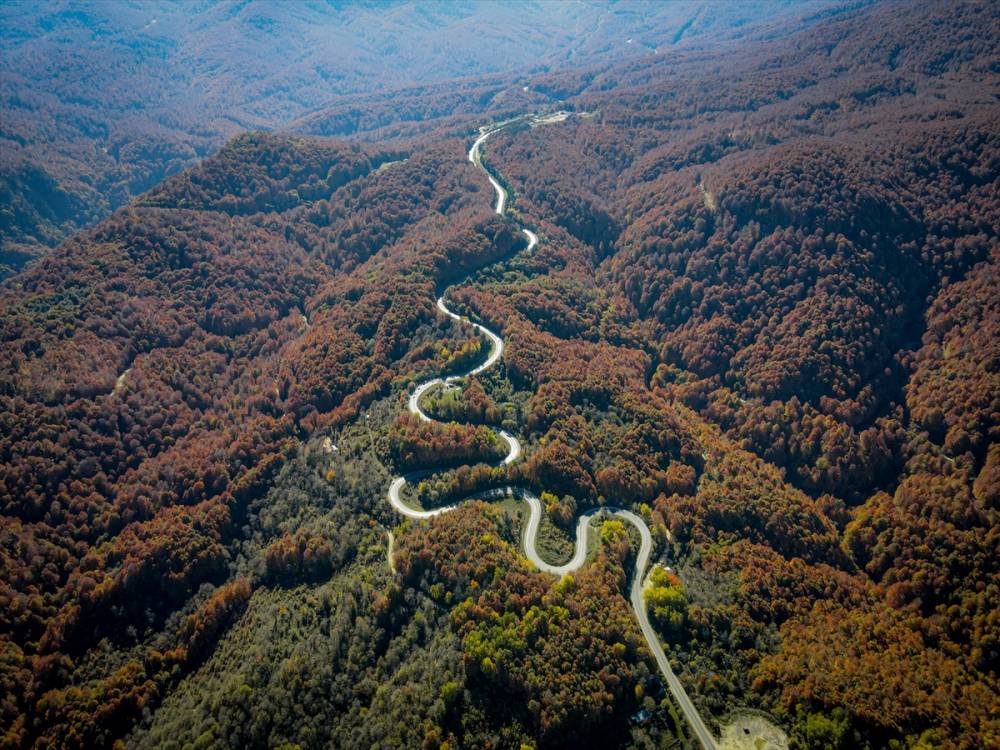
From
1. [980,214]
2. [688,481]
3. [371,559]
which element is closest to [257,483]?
A: [371,559]

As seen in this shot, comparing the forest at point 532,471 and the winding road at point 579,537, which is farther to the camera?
the forest at point 532,471

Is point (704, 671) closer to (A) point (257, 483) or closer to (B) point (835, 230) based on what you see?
(A) point (257, 483)

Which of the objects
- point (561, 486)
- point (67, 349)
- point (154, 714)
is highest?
point (67, 349)

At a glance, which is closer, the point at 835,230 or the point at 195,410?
the point at 195,410

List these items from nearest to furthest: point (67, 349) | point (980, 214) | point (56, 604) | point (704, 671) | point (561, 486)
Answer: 1. point (704, 671)
2. point (56, 604)
3. point (561, 486)
4. point (67, 349)
5. point (980, 214)

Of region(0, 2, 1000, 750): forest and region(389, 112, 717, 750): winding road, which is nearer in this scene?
region(389, 112, 717, 750): winding road

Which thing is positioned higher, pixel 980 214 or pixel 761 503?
pixel 980 214

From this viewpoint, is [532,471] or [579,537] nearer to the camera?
[579,537]

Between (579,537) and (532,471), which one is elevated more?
(532,471)
